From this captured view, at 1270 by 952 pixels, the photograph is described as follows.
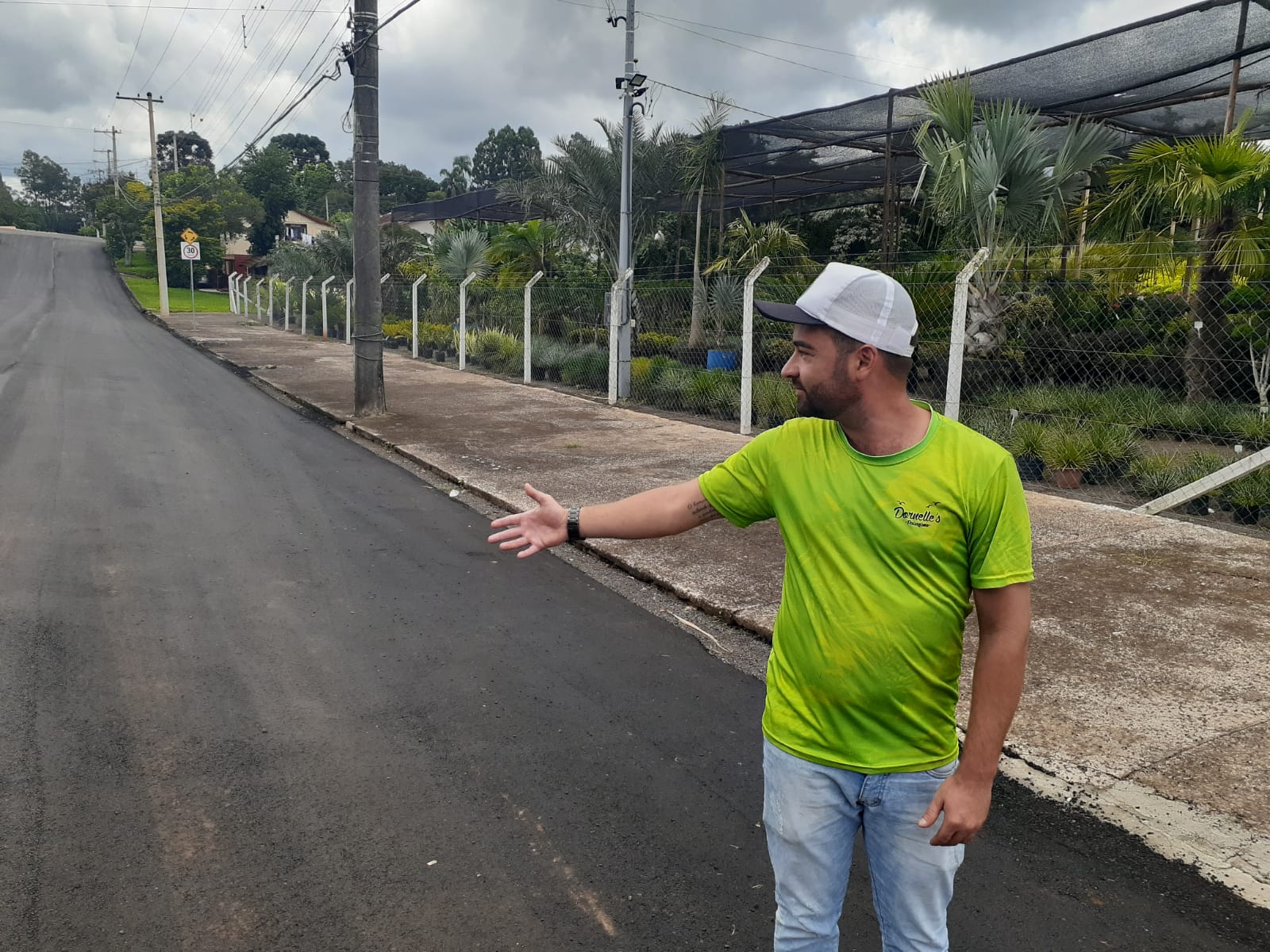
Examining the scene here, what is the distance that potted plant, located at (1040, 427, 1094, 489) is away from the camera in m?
8.68

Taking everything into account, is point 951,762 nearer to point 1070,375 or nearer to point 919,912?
point 919,912

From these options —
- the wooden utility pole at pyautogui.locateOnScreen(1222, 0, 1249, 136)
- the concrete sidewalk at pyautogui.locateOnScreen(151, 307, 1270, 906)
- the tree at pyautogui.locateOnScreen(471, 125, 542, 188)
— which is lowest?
the concrete sidewalk at pyautogui.locateOnScreen(151, 307, 1270, 906)

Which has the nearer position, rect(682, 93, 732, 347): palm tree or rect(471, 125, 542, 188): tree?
A: rect(682, 93, 732, 347): palm tree

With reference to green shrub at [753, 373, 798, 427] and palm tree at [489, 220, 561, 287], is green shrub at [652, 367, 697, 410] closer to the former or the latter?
green shrub at [753, 373, 798, 427]

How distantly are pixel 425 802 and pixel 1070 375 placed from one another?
31.8 ft

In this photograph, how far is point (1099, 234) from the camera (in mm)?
10906

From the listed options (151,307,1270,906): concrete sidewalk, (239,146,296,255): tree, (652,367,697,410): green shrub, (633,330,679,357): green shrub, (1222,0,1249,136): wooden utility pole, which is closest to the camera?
(151,307,1270,906): concrete sidewalk

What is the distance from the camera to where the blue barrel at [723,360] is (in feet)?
47.7

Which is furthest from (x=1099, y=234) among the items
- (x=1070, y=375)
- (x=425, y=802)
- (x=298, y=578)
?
(x=425, y=802)

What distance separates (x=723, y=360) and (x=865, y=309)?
1273 cm

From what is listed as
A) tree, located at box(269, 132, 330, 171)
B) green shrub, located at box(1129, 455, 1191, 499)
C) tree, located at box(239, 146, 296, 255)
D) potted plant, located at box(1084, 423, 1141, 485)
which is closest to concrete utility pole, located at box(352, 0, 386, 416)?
potted plant, located at box(1084, 423, 1141, 485)

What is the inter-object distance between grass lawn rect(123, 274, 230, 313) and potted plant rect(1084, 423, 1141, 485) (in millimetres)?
41413

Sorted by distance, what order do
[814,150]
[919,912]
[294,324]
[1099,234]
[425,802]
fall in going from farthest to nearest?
[294,324] < [814,150] < [1099,234] < [425,802] < [919,912]

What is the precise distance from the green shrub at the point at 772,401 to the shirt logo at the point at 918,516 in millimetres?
9755
